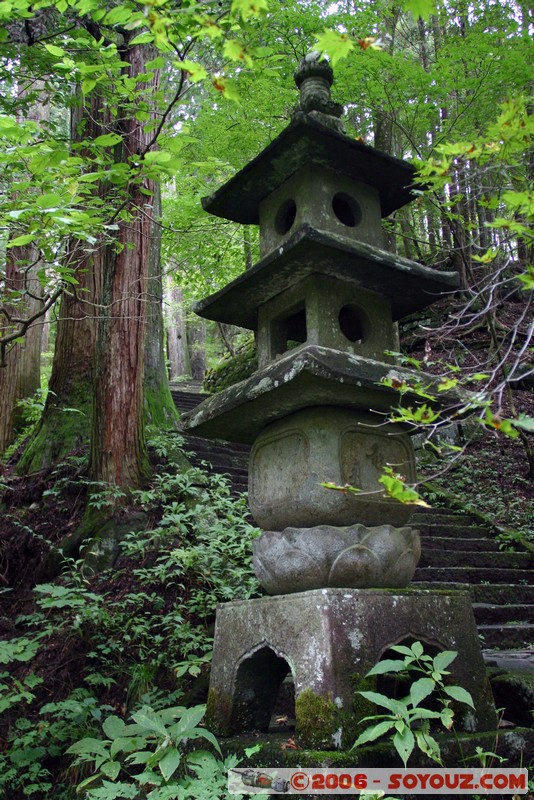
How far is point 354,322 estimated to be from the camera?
3816mm

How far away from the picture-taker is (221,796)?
8.13ft

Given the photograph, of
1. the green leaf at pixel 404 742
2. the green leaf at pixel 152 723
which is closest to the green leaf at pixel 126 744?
the green leaf at pixel 152 723

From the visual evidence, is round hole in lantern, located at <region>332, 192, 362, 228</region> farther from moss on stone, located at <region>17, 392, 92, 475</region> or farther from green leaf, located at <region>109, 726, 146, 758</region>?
moss on stone, located at <region>17, 392, 92, 475</region>

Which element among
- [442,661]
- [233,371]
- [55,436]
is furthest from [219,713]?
[233,371]

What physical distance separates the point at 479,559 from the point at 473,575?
1.50 feet

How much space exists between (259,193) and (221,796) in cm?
321

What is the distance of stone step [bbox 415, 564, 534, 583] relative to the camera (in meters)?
5.22

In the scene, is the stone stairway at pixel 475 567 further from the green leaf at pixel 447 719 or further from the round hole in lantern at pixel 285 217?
the round hole in lantern at pixel 285 217

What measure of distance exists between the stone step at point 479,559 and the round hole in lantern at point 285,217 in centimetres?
320

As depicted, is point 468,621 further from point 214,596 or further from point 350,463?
point 214,596

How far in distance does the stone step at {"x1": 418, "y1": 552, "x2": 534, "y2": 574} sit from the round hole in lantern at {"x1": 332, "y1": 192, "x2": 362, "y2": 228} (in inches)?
123

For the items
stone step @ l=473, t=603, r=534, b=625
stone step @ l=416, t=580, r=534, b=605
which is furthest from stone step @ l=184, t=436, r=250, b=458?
stone step @ l=473, t=603, r=534, b=625

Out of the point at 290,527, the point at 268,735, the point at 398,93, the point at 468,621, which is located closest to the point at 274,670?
the point at 268,735

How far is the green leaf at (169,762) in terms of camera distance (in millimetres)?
2375
